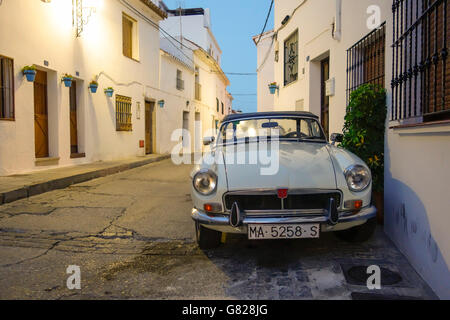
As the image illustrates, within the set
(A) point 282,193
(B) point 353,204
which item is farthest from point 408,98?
(A) point 282,193

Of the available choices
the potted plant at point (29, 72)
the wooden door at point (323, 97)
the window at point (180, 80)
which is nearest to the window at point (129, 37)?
the window at point (180, 80)

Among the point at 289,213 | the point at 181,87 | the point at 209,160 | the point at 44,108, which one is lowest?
the point at 289,213

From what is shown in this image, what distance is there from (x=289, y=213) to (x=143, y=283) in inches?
50.8

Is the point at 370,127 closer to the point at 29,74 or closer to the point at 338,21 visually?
the point at 338,21

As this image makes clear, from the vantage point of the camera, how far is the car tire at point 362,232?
3543mm

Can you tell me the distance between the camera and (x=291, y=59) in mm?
11211

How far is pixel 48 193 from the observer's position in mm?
6629

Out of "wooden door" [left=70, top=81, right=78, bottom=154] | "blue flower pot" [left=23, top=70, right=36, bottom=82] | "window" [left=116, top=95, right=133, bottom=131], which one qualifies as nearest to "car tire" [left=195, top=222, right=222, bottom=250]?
"blue flower pot" [left=23, top=70, right=36, bottom=82]

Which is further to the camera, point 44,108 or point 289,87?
point 289,87

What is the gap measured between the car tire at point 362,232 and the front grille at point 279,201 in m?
0.60
